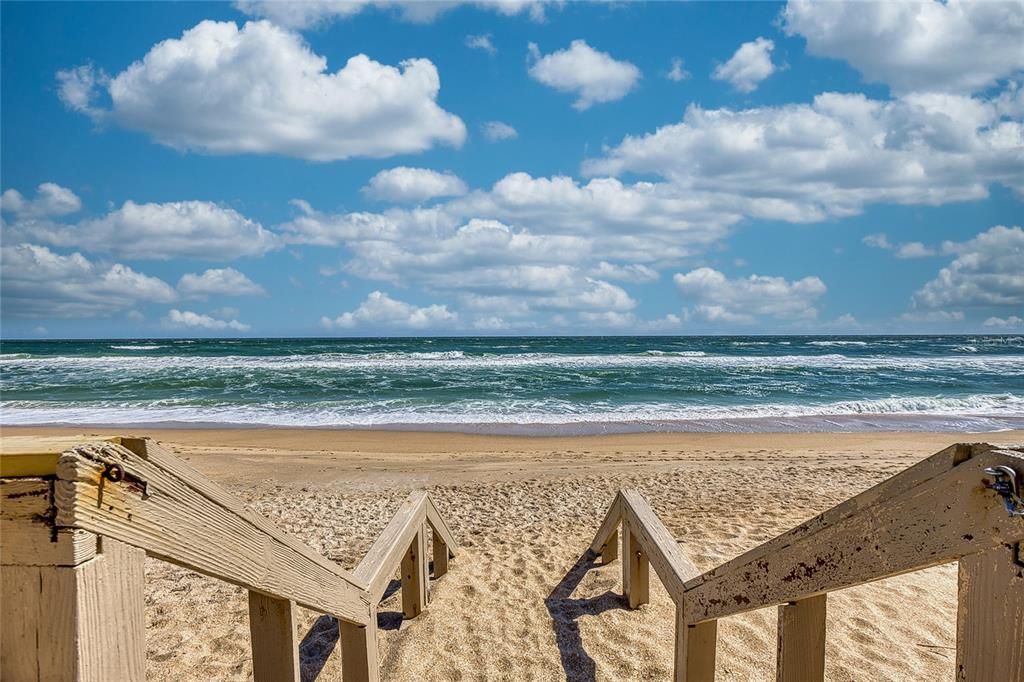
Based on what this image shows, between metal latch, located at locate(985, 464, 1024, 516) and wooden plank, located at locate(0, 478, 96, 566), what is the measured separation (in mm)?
1460

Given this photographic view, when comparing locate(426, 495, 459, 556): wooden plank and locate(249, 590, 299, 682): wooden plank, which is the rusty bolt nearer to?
locate(249, 590, 299, 682): wooden plank

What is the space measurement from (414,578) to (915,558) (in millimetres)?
3763

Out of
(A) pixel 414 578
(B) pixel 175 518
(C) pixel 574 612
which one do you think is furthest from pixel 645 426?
(B) pixel 175 518

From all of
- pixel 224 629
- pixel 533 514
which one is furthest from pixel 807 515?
pixel 224 629

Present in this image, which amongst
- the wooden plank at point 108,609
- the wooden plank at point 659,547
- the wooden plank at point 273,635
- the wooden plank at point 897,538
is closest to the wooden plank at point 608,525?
the wooden plank at point 659,547

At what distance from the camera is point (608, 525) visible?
17.6 ft

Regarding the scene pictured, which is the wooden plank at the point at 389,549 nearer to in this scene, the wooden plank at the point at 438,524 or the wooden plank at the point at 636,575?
the wooden plank at the point at 438,524

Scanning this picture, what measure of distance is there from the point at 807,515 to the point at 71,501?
7.42m

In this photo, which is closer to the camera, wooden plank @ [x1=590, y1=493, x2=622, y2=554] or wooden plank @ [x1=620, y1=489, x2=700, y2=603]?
wooden plank @ [x1=620, y1=489, x2=700, y2=603]

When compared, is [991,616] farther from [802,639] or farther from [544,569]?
[544,569]

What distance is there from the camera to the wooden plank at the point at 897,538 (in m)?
1.07

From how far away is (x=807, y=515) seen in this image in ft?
22.9

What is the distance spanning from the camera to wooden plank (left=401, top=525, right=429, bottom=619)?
4.40 m

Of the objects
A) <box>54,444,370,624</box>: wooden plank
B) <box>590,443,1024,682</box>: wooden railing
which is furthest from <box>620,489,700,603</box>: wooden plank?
<box>54,444,370,624</box>: wooden plank
